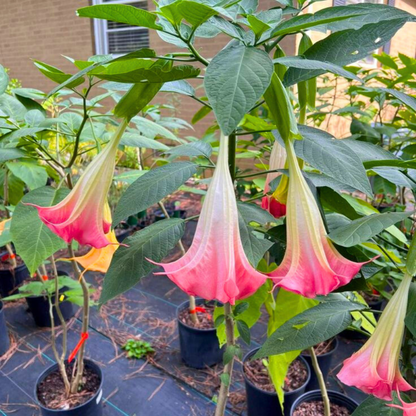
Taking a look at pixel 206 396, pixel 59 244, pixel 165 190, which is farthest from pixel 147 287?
pixel 165 190

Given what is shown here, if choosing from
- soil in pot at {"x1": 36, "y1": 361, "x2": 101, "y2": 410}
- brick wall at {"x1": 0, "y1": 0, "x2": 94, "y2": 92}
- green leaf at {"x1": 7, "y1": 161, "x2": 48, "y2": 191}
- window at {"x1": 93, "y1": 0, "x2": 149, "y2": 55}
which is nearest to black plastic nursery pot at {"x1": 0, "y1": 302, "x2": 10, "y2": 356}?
soil in pot at {"x1": 36, "y1": 361, "x2": 101, "y2": 410}

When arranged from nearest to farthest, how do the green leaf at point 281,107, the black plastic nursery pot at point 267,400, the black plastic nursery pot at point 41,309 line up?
the green leaf at point 281,107
the black plastic nursery pot at point 267,400
the black plastic nursery pot at point 41,309

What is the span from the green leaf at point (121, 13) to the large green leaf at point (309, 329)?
442 mm

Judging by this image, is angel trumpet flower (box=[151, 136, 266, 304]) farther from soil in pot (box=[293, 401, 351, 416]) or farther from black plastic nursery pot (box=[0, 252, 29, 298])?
black plastic nursery pot (box=[0, 252, 29, 298])

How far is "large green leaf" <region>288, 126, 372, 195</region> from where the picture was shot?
1.34 feet

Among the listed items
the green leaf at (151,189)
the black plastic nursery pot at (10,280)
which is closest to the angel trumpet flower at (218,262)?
the green leaf at (151,189)

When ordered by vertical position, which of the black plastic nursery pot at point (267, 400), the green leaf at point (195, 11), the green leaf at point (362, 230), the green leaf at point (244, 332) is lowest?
the black plastic nursery pot at point (267, 400)

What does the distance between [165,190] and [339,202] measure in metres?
0.25

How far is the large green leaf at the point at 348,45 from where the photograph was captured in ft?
1.54

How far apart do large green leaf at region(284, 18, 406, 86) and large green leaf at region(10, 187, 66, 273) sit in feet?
1.58

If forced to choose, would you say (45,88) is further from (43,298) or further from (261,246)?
(261,246)

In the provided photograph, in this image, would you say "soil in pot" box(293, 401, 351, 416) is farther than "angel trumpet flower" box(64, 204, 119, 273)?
Yes

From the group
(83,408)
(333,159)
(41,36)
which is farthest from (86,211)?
(41,36)

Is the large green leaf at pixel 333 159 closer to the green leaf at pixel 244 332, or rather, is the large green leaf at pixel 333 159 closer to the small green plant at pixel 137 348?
the green leaf at pixel 244 332
